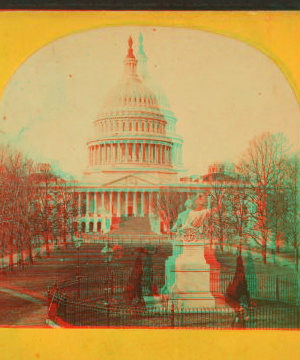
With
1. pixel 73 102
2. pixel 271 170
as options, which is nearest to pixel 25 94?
pixel 73 102

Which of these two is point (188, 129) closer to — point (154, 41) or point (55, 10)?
point (154, 41)

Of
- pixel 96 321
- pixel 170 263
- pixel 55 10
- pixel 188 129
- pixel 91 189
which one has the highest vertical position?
pixel 55 10

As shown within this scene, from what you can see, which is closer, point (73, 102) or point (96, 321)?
point (96, 321)

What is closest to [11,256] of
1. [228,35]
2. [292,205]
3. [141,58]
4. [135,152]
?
[135,152]

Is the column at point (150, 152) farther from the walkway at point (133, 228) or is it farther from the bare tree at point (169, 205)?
the walkway at point (133, 228)

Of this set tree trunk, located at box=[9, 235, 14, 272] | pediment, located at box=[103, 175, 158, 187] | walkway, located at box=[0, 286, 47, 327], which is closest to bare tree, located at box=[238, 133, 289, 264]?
pediment, located at box=[103, 175, 158, 187]

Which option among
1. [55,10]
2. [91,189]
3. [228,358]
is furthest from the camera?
[91,189]
